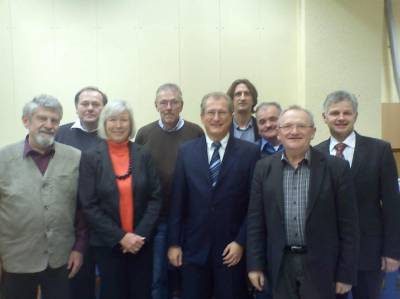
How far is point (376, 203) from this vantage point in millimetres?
2184

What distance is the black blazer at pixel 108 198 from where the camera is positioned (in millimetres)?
2131

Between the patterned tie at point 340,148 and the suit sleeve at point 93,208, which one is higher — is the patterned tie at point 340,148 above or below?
above

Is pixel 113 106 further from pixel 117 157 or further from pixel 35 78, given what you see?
pixel 35 78

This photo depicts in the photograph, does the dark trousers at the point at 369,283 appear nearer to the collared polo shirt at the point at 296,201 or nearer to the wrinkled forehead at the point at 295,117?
the collared polo shirt at the point at 296,201

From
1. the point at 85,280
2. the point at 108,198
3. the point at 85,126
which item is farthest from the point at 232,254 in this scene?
the point at 85,126

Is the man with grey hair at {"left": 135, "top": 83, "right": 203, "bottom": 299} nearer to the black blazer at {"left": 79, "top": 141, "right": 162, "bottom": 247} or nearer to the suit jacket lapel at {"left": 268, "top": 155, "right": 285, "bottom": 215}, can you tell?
the black blazer at {"left": 79, "top": 141, "right": 162, "bottom": 247}

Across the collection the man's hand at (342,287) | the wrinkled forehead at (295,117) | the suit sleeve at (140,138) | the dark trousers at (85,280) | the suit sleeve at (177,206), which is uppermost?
the wrinkled forehead at (295,117)

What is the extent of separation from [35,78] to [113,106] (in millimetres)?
2017

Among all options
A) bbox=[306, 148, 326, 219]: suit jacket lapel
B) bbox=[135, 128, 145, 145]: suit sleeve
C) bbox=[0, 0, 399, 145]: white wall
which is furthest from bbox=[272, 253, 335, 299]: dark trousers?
bbox=[0, 0, 399, 145]: white wall

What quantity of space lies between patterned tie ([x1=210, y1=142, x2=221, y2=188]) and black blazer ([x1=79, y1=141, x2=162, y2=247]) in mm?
351

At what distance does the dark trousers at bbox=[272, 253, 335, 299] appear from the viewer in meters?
1.88

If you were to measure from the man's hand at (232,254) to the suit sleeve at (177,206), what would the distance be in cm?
30

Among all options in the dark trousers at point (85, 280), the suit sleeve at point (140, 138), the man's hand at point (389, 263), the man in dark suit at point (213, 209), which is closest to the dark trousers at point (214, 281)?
the man in dark suit at point (213, 209)

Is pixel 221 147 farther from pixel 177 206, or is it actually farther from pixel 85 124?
pixel 85 124
